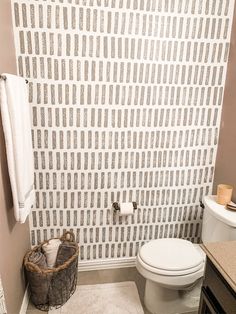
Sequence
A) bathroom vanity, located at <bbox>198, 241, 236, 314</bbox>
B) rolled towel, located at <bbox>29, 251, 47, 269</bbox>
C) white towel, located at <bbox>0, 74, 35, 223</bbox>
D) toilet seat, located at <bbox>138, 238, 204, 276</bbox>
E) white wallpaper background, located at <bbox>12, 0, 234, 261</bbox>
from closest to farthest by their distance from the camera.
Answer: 1. bathroom vanity, located at <bbox>198, 241, 236, 314</bbox>
2. white towel, located at <bbox>0, 74, 35, 223</bbox>
3. toilet seat, located at <bbox>138, 238, 204, 276</bbox>
4. white wallpaper background, located at <bbox>12, 0, 234, 261</bbox>
5. rolled towel, located at <bbox>29, 251, 47, 269</bbox>

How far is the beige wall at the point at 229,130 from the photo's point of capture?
172 centimetres

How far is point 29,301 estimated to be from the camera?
178 centimetres

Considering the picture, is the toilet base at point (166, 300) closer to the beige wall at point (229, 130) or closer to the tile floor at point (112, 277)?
the tile floor at point (112, 277)

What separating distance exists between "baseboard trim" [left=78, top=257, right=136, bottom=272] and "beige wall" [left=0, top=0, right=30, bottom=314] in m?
0.60

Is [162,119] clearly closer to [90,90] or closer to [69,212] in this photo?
[90,90]

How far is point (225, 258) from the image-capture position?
1.02m

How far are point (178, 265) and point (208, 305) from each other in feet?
1.40

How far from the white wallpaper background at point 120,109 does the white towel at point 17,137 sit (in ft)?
1.03

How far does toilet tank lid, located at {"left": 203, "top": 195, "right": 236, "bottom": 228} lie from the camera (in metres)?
1.51

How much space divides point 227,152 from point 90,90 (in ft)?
3.53

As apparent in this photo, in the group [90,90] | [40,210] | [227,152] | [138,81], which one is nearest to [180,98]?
[138,81]

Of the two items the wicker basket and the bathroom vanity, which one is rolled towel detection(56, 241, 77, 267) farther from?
the bathroom vanity

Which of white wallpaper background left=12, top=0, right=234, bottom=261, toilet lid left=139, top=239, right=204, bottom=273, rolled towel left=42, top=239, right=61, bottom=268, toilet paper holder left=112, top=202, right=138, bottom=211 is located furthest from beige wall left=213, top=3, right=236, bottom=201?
rolled towel left=42, top=239, right=61, bottom=268

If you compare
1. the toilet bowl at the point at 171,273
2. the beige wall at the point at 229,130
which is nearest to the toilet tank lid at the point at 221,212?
the beige wall at the point at 229,130
